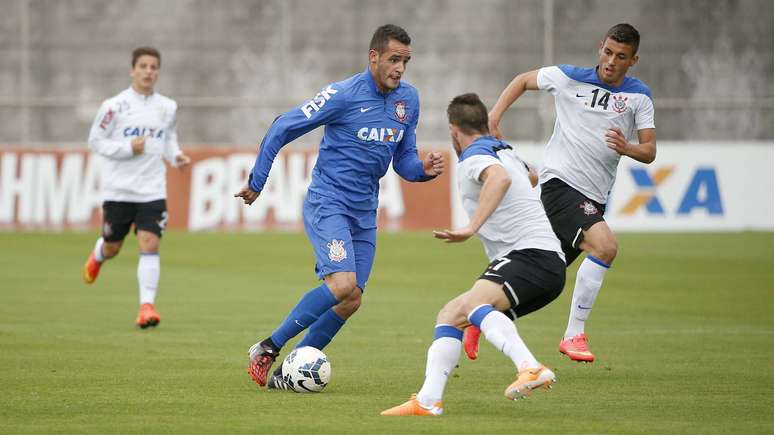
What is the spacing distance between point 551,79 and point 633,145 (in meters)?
0.90

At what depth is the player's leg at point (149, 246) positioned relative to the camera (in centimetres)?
1230

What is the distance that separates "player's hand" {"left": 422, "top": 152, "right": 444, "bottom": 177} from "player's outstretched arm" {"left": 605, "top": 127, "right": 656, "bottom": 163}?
1.30 meters

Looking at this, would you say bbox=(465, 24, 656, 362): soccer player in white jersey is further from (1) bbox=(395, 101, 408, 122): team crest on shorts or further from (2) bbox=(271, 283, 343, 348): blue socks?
(2) bbox=(271, 283, 343, 348): blue socks

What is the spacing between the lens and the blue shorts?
8.48 meters

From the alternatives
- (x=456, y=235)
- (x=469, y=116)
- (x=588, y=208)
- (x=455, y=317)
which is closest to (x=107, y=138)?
(x=588, y=208)

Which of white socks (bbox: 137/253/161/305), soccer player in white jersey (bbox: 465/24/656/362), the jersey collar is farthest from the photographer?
white socks (bbox: 137/253/161/305)

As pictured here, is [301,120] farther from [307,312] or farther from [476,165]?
[476,165]

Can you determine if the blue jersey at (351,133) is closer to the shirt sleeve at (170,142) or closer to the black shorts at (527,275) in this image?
the black shorts at (527,275)

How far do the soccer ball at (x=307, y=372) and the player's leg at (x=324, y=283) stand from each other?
211mm

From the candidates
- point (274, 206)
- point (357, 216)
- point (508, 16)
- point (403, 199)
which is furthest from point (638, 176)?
point (357, 216)

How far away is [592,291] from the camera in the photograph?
32.4 ft

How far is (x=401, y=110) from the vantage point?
8789mm

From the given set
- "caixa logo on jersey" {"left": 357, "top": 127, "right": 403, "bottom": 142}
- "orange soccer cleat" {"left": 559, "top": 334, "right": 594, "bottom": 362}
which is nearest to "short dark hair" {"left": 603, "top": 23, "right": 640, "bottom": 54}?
"caixa logo on jersey" {"left": 357, "top": 127, "right": 403, "bottom": 142}

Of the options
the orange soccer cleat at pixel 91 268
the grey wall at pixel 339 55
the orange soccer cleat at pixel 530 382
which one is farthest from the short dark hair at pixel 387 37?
the grey wall at pixel 339 55
